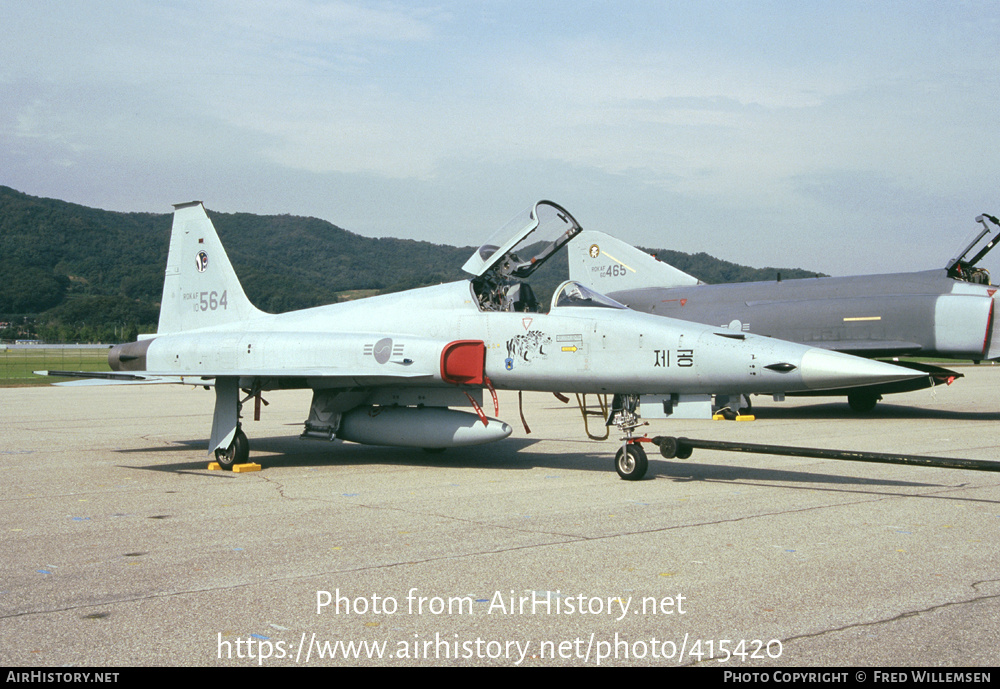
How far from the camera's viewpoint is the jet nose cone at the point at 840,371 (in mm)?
7656

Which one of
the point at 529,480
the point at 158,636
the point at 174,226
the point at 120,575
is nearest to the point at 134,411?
the point at 174,226

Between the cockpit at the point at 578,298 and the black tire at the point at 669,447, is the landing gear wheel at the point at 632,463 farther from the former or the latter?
the cockpit at the point at 578,298

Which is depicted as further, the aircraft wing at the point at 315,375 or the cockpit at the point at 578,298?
the aircraft wing at the point at 315,375

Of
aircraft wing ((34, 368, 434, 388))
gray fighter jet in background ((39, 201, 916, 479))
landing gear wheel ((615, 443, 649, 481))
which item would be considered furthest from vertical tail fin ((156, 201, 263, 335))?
landing gear wheel ((615, 443, 649, 481))

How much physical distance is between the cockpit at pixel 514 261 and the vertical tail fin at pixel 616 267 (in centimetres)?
1305

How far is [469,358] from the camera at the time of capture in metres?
10.3

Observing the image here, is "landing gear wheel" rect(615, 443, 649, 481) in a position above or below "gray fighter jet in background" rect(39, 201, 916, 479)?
below

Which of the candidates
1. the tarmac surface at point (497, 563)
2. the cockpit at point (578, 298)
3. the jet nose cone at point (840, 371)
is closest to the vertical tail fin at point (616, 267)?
the tarmac surface at point (497, 563)

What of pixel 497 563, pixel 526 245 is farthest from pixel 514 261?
pixel 497 563

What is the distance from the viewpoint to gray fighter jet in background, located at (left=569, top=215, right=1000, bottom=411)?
18016 millimetres

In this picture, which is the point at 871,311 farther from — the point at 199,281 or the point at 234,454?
the point at 234,454

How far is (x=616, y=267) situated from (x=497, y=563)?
19246mm

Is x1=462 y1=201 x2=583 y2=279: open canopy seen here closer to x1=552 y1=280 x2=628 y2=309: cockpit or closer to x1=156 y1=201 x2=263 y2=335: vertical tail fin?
x1=552 y1=280 x2=628 y2=309: cockpit

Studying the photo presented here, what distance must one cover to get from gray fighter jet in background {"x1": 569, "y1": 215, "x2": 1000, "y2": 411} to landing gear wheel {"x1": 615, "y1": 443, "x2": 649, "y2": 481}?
26.7ft
